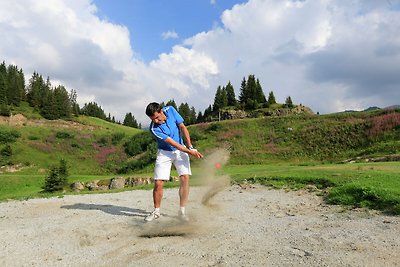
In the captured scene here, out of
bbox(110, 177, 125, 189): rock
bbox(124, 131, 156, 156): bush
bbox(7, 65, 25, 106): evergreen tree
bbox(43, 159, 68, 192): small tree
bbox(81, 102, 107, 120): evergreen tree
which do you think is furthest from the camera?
bbox(81, 102, 107, 120): evergreen tree

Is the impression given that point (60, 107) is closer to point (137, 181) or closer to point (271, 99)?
point (271, 99)

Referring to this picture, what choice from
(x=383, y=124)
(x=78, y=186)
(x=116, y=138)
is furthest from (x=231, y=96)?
(x=78, y=186)

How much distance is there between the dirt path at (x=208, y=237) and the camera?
19.9 feet

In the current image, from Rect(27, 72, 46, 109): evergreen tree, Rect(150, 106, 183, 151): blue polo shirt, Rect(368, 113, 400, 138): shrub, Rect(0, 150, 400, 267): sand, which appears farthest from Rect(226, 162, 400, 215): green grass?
Rect(27, 72, 46, 109): evergreen tree

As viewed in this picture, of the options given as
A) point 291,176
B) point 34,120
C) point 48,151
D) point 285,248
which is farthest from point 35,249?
point 34,120

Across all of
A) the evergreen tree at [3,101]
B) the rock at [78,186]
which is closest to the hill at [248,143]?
the rock at [78,186]

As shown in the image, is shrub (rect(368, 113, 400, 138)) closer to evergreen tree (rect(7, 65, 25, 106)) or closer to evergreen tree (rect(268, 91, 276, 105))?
evergreen tree (rect(268, 91, 276, 105))

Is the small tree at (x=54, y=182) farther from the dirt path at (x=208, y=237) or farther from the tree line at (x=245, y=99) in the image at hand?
the tree line at (x=245, y=99)

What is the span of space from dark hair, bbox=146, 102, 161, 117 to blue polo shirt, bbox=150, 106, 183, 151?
0.32 metres

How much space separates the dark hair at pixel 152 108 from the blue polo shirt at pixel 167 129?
0.32 metres

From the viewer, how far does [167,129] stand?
9.38 m

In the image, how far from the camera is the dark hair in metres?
9.12

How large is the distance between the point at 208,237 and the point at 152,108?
3.57 m

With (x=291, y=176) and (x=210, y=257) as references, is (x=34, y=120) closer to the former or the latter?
(x=291, y=176)
